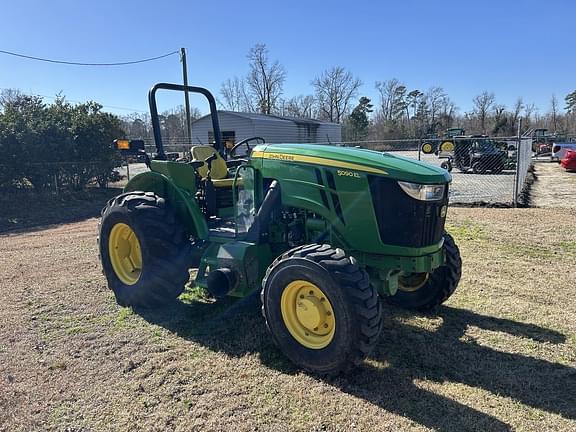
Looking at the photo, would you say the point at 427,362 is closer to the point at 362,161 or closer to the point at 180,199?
the point at 362,161

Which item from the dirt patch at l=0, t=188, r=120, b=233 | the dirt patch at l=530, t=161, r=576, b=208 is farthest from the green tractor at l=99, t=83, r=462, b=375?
the dirt patch at l=530, t=161, r=576, b=208

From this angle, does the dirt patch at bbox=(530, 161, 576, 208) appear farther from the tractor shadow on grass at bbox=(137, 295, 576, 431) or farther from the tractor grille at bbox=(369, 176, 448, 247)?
the tractor grille at bbox=(369, 176, 448, 247)

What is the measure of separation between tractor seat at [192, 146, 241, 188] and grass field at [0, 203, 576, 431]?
3.95 feet

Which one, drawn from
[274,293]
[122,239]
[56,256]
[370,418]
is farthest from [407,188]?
[56,256]

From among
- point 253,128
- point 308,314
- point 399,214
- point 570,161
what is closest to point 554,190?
point 570,161

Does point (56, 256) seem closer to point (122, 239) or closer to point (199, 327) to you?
point (122, 239)

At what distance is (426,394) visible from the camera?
2840mm

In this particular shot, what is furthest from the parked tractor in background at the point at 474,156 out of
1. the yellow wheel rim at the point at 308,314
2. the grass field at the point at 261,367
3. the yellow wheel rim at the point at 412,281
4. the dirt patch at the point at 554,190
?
the yellow wheel rim at the point at 308,314

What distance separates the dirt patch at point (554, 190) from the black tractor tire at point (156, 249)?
30.4 feet

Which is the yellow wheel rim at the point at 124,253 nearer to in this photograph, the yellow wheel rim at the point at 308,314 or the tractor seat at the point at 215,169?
the tractor seat at the point at 215,169

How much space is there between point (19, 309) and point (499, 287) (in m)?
4.98

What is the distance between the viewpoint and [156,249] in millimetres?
4125

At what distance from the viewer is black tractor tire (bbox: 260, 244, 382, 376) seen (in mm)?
2840

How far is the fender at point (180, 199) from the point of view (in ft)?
13.9
